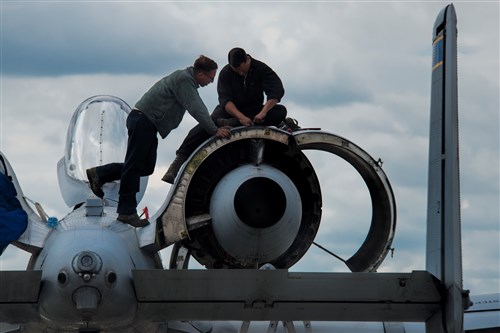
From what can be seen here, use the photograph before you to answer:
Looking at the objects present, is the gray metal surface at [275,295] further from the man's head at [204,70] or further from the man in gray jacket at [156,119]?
the man's head at [204,70]

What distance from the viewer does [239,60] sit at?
1535cm

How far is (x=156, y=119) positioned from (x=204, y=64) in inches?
33.2

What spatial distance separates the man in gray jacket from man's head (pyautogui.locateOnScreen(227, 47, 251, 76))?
1.73 ft

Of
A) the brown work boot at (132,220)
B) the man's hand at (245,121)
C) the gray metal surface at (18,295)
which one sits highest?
the man's hand at (245,121)

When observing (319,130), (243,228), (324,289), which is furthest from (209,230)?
(324,289)

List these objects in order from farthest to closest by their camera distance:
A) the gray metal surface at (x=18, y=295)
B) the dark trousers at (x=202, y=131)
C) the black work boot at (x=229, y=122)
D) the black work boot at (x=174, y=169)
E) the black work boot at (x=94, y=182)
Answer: the black work boot at (x=94, y=182) → the black work boot at (x=174, y=169) → the dark trousers at (x=202, y=131) → the black work boot at (x=229, y=122) → the gray metal surface at (x=18, y=295)

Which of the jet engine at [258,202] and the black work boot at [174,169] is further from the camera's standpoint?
the black work boot at [174,169]

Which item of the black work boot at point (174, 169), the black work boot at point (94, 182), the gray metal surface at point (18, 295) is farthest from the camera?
the black work boot at point (94, 182)

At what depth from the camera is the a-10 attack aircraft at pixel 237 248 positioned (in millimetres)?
12328

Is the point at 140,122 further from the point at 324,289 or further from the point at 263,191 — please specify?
the point at 324,289

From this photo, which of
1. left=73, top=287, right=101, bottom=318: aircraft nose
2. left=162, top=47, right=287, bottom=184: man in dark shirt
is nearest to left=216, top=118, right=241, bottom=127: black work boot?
left=162, top=47, right=287, bottom=184: man in dark shirt

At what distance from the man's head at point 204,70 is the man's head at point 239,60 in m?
0.51

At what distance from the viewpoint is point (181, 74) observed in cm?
1487

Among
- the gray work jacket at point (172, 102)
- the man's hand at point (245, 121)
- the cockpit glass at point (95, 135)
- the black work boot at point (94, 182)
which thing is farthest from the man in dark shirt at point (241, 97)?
the cockpit glass at point (95, 135)
